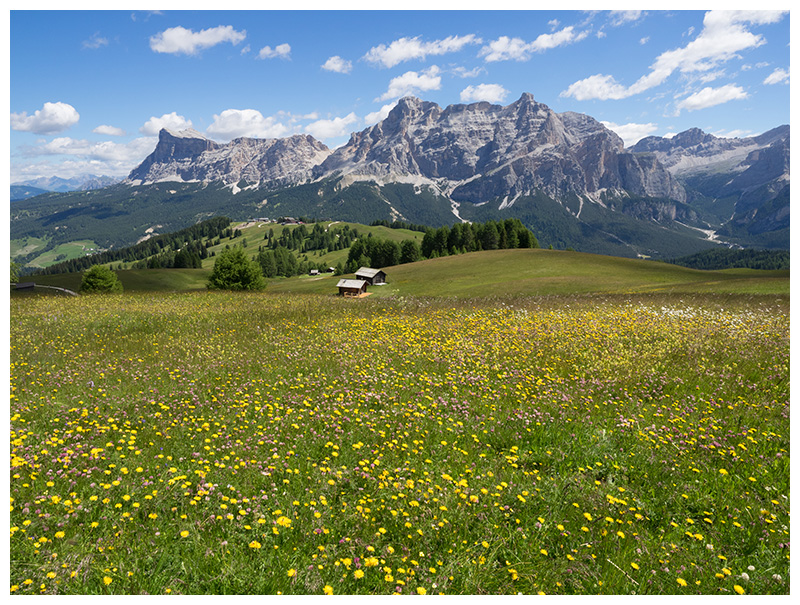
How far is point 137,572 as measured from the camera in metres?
4.25

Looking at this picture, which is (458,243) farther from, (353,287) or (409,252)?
(353,287)

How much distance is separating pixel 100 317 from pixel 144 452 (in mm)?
13912

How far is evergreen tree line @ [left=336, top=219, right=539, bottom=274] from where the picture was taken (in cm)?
12962

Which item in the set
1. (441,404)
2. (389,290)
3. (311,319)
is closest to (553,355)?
(441,404)

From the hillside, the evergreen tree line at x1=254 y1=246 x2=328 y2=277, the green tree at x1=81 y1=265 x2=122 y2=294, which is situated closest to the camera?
the hillside

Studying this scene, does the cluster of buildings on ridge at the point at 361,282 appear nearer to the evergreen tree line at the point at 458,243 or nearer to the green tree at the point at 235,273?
the green tree at the point at 235,273

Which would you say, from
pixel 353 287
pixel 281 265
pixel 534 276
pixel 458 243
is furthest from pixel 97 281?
pixel 281 265

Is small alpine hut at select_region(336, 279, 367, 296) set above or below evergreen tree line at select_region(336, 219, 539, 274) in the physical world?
below

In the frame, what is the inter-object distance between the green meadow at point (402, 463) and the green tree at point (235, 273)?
40436mm

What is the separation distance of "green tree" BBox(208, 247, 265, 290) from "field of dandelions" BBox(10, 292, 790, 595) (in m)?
41.9

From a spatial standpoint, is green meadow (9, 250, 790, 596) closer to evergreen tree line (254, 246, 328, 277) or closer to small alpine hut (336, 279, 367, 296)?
small alpine hut (336, 279, 367, 296)

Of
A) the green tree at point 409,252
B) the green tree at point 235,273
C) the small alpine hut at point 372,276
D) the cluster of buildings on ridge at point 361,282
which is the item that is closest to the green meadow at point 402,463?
the green tree at point 235,273

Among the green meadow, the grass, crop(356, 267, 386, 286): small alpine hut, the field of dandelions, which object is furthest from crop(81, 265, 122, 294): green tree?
the field of dandelions

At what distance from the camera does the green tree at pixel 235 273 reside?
53969 mm
